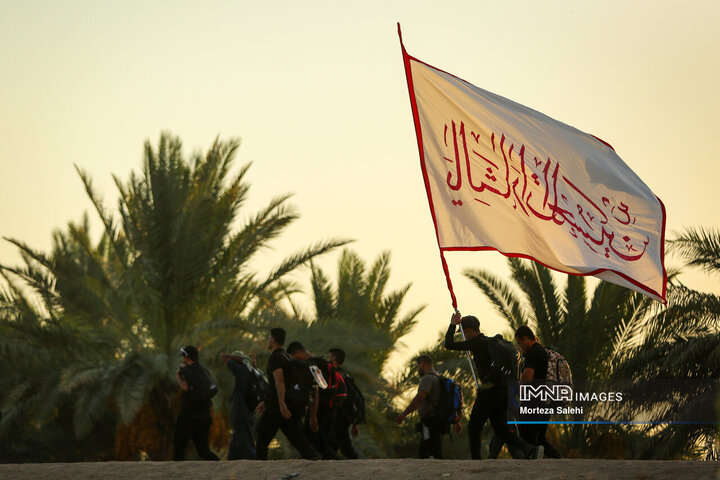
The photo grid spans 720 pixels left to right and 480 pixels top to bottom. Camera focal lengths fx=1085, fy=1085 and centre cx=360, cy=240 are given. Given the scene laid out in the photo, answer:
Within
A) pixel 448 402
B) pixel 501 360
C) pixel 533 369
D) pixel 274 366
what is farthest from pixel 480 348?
pixel 274 366

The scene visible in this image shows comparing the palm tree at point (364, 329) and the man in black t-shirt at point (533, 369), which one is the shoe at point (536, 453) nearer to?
the man in black t-shirt at point (533, 369)

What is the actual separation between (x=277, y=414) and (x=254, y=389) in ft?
3.30

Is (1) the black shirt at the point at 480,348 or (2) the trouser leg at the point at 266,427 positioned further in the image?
(2) the trouser leg at the point at 266,427

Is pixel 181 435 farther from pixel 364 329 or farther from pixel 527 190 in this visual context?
pixel 364 329

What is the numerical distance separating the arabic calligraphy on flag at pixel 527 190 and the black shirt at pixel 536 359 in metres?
0.80

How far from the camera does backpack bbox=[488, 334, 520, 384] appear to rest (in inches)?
378

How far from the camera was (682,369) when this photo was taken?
17391 mm

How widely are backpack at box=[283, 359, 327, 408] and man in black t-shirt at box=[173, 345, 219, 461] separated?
1.07 metres

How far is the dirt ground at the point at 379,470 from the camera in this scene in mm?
7879

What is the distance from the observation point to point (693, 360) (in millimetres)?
17328

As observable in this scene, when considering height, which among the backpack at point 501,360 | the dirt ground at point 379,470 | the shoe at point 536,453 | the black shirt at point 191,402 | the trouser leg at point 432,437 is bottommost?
the dirt ground at point 379,470

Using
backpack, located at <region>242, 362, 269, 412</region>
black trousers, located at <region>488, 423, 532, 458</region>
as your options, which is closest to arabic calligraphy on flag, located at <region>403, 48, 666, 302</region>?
black trousers, located at <region>488, 423, 532, 458</region>

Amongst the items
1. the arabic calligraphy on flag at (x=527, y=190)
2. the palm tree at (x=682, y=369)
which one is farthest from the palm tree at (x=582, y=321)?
the arabic calligraphy on flag at (x=527, y=190)

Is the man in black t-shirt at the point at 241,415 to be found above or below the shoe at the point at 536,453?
above
